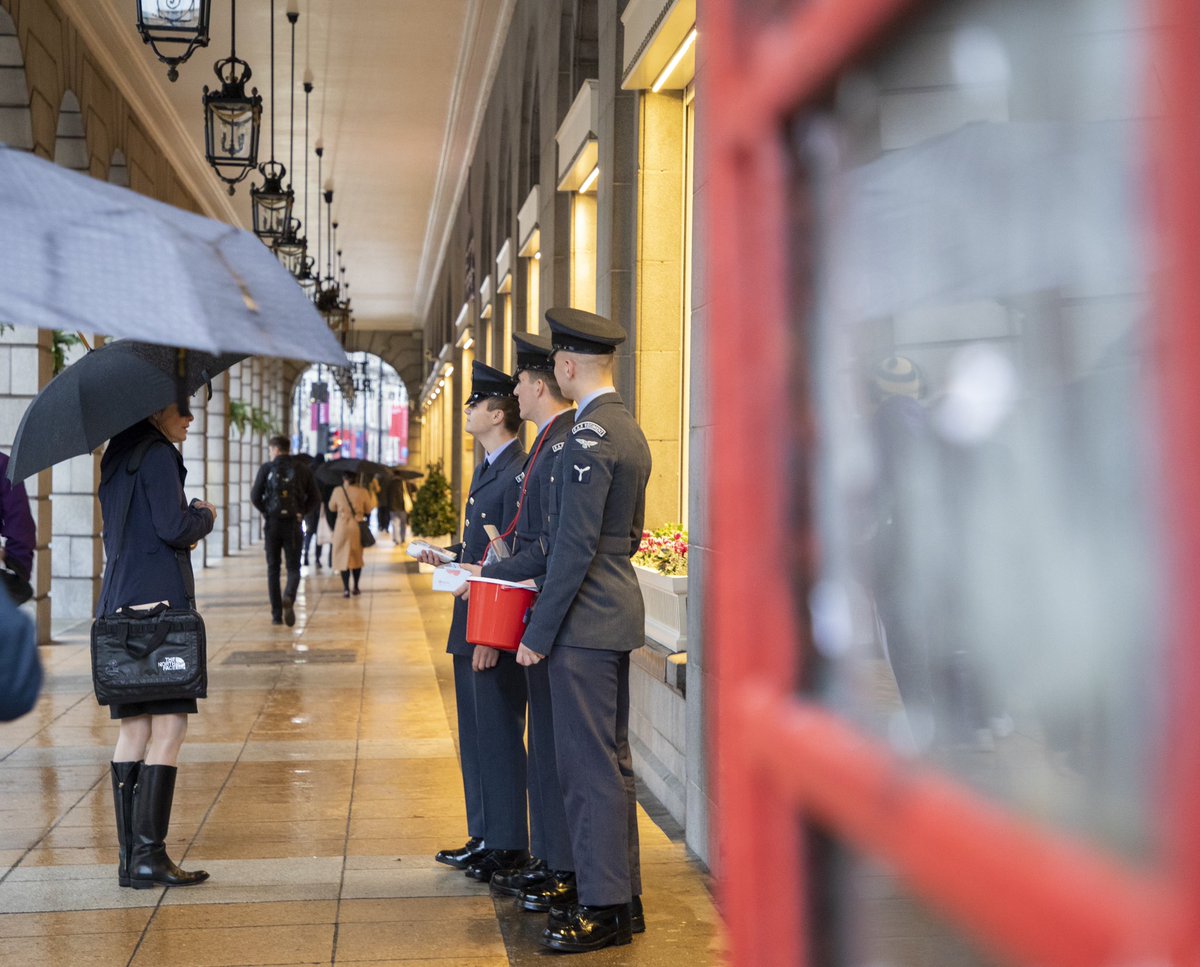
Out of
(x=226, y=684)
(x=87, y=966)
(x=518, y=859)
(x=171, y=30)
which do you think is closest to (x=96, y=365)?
(x=87, y=966)

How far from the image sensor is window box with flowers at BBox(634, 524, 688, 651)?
6.69 metres

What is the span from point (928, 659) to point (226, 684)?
989cm

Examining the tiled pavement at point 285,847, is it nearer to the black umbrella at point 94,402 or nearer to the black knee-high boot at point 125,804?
the black knee-high boot at point 125,804

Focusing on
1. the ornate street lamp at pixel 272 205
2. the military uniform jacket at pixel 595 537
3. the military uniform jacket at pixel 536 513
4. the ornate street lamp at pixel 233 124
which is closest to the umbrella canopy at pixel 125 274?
the military uniform jacket at pixel 595 537

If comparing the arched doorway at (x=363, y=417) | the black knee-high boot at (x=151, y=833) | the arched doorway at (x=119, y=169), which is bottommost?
the black knee-high boot at (x=151, y=833)

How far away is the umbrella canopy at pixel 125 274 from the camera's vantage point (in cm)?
223

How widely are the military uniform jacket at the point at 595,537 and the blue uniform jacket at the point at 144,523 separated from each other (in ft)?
4.80

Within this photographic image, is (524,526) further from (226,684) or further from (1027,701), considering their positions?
(226,684)

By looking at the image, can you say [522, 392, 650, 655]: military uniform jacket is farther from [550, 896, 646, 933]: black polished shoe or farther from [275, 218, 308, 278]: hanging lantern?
[275, 218, 308, 278]: hanging lantern

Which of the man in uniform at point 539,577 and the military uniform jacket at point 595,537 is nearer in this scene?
the military uniform jacket at point 595,537

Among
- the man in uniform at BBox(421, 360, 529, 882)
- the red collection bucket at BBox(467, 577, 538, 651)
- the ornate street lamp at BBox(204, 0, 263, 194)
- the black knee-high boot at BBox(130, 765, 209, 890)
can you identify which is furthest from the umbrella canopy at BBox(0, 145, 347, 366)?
the ornate street lamp at BBox(204, 0, 263, 194)

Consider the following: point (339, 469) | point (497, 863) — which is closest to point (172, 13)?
point (497, 863)

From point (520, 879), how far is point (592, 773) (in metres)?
0.84

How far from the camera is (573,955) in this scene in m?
4.29
